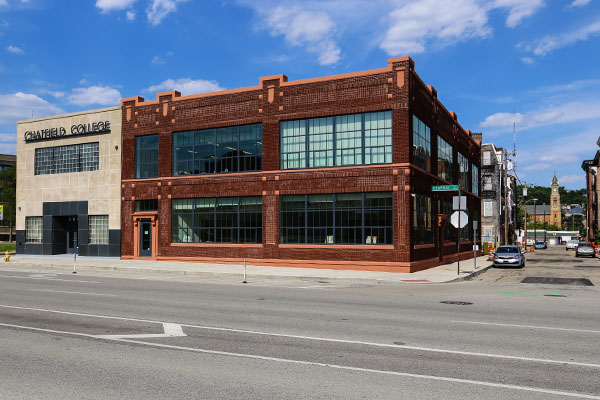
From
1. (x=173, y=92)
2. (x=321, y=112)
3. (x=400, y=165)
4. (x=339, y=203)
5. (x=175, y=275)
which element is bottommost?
(x=175, y=275)

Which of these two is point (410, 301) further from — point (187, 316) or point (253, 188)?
point (253, 188)

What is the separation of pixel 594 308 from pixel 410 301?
15.5ft

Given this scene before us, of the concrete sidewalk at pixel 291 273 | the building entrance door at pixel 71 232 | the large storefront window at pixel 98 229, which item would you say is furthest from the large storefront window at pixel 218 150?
the building entrance door at pixel 71 232

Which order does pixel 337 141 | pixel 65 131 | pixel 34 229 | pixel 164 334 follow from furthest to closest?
pixel 34 229, pixel 65 131, pixel 337 141, pixel 164 334

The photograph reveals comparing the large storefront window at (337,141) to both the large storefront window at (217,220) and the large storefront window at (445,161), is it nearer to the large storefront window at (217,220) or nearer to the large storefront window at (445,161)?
the large storefront window at (217,220)

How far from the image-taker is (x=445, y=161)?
36500mm

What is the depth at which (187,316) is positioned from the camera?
11789mm

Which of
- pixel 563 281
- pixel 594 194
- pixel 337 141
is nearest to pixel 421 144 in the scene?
pixel 337 141

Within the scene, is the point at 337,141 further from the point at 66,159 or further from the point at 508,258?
the point at 66,159

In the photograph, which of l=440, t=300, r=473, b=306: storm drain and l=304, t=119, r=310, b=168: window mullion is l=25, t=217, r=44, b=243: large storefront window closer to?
l=304, t=119, r=310, b=168: window mullion

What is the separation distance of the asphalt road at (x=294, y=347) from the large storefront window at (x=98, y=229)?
69.5 feet

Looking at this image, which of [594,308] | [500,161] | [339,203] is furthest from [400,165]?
[500,161]

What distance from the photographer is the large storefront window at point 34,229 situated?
129 ft

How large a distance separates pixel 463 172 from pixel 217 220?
72.3 ft
